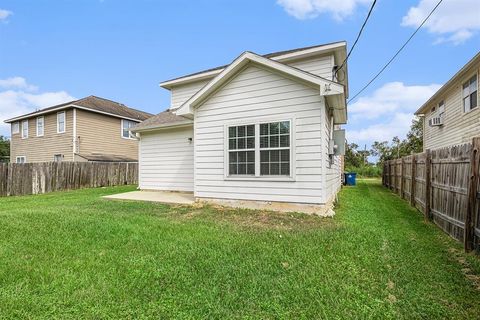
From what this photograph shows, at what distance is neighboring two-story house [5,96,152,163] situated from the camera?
19.9 m

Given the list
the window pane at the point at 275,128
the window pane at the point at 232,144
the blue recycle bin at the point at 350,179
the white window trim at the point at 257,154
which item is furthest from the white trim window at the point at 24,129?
the blue recycle bin at the point at 350,179

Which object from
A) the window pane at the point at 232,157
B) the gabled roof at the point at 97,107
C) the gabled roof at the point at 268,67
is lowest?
the window pane at the point at 232,157

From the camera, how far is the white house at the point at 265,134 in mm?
7078

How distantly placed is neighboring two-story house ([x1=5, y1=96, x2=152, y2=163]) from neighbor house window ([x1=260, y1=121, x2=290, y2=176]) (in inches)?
644

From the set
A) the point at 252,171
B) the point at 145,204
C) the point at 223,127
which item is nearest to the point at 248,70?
the point at 223,127

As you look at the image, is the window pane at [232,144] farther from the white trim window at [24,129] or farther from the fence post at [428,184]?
the white trim window at [24,129]

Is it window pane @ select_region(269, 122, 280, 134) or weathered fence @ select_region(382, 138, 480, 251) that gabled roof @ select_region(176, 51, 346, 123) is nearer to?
window pane @ select_region(269, 122, 280, 134)

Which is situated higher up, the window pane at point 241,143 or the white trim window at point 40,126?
the white trim window at point 40,126

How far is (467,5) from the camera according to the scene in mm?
6250

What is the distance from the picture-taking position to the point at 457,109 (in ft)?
45.5

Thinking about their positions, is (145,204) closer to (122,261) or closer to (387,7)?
(122,261)

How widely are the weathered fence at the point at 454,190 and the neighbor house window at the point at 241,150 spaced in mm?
4387

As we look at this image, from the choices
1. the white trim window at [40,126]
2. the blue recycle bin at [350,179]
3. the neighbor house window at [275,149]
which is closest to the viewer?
the neighbor house window at [275,149]

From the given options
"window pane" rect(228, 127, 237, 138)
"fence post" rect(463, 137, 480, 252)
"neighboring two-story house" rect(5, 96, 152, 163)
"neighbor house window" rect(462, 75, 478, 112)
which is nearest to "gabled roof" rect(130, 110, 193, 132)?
"window pane" rect(228, 127, 237, 138)
